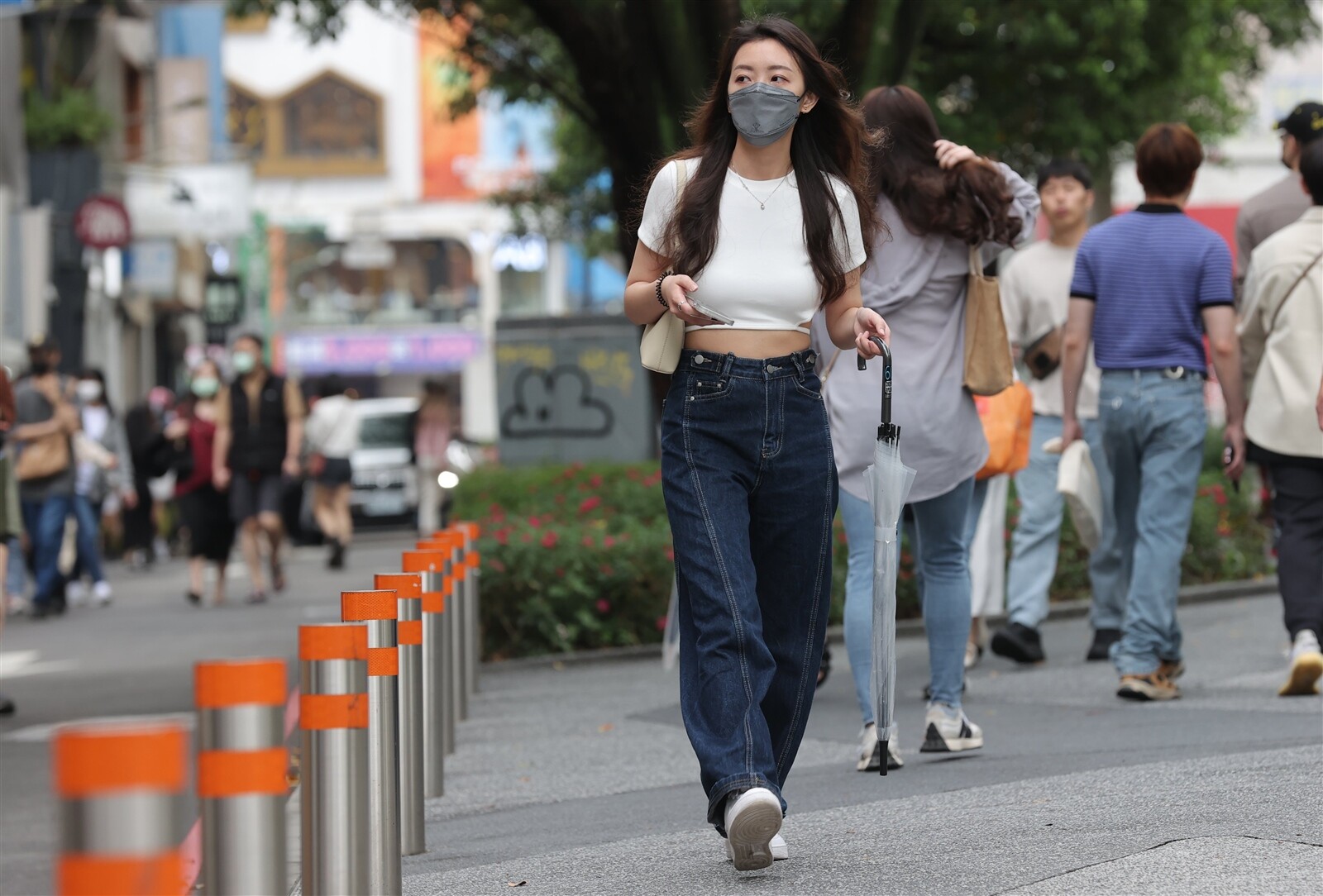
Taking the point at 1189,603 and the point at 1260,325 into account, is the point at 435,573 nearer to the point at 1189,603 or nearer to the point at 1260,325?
the point at 1260,325

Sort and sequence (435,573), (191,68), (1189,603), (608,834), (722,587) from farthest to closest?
1. (191,68)
2. (1189,603)
3. (435,573)
4. (608,834)
5. (722,587)

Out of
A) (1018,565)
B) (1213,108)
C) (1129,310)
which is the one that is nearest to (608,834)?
(1129,310)

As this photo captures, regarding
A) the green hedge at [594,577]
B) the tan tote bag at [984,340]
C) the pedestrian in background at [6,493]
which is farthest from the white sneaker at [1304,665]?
the pedestrian in background at [6,493]

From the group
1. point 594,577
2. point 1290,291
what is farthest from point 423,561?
point 594,577

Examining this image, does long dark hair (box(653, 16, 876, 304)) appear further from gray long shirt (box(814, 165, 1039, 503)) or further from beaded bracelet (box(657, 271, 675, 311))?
gray long shirt (box(814, 165, 1039, 503))

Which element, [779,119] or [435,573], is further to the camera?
[435,573]

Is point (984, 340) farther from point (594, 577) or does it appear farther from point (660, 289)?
Answer: point (594, 577)

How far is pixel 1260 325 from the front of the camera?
7602mm

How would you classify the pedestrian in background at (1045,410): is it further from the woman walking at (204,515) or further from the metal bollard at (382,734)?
the woman walking at (204,515)

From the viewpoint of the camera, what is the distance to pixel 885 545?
4.80 m

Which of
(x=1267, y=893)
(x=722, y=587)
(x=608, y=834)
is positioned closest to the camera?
(x=1267, y=893)

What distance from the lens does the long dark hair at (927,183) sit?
6055 millimetres

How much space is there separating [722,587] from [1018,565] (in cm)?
461

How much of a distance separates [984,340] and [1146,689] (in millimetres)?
1939
